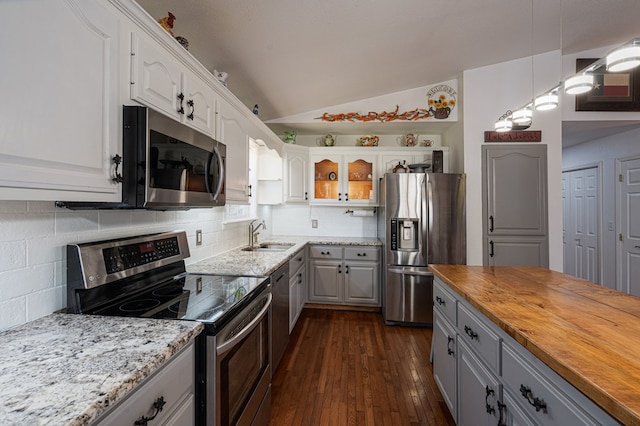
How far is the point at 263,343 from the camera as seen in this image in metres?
1.66

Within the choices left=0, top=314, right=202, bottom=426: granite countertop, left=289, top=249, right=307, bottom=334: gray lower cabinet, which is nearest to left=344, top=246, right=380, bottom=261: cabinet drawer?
left=289, top=249, right=307, bottom=334: gray lower cabinet

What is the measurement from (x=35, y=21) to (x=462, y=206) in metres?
3.37

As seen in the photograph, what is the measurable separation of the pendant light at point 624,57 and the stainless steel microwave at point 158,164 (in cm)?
184

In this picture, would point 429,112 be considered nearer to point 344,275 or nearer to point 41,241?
point 344,275

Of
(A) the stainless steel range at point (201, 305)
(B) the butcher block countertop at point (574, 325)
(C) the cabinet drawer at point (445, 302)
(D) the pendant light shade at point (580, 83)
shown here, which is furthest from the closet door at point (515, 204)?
(A) the stainless steel range at point (201, 305)

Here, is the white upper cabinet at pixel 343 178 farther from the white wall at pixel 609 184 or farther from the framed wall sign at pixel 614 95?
the white wall at pixel 609 184

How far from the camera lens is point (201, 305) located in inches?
49.8

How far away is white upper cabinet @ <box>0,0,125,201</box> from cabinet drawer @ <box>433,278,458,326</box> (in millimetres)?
1752

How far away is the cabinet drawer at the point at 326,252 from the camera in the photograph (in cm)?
361

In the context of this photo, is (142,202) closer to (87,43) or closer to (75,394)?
(87,43)

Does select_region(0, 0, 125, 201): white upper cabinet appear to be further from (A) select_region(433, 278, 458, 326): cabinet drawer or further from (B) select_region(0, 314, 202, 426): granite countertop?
(A) select_region(433, 278, 458, 326): cabinet drawer

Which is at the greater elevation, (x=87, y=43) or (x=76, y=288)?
(x=87, y=43)

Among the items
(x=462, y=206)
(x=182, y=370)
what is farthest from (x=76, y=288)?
(x=462, y=206)

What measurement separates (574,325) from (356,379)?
5.23 ft
